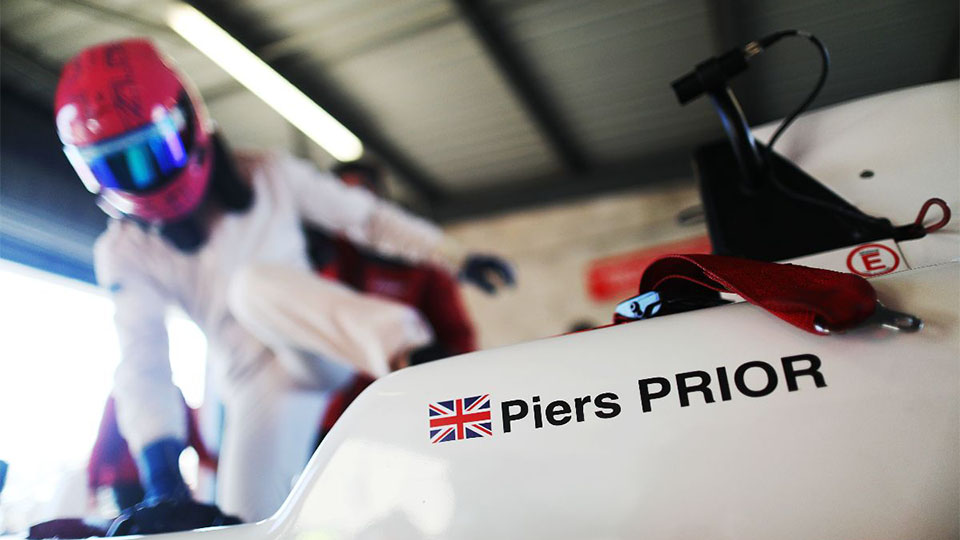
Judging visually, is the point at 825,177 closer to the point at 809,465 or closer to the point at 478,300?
the point at 809,465

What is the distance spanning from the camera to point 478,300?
12.4 feet

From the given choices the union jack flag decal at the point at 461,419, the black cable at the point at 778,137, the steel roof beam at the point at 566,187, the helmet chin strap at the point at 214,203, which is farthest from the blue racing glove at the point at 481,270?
the union jack flag decal at the point at 461,419

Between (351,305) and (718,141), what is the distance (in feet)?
3.76

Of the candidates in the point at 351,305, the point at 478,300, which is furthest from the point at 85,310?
the point at 478,300

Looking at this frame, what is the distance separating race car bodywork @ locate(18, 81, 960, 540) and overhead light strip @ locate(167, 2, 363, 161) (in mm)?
2273

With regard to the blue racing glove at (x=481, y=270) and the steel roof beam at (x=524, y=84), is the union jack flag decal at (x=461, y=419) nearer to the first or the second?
the blue racing glove at (x=481, y=270)

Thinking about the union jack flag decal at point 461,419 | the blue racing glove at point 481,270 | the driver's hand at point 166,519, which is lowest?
the driver's hand at point 166,519

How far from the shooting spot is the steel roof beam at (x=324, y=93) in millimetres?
2639

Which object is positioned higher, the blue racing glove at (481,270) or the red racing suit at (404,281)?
the blue racing glove at (481,270)

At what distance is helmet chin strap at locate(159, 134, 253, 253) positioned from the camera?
1.94 meters

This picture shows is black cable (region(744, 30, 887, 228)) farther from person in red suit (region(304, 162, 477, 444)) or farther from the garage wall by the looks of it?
the garage wall

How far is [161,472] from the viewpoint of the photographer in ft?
5.30

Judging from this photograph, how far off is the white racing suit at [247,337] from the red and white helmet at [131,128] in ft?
0.59

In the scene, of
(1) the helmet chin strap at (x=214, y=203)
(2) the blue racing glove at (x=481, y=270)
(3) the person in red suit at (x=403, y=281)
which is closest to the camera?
(1) the helmet chin strap at (x=214, y=203)
